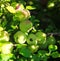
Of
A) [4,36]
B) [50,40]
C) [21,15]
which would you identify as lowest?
[50,40]

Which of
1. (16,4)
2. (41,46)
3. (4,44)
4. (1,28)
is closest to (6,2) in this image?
(16,4)

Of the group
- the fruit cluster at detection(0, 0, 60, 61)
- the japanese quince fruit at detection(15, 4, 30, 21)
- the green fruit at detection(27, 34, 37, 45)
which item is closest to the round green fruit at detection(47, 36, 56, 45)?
the fruit cluster at detection(0, 0, 60, 61)

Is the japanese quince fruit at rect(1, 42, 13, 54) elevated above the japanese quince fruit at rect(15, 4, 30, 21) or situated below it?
below

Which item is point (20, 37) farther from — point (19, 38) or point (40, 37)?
point (40, 37)

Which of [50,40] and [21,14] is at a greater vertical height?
[21,14]

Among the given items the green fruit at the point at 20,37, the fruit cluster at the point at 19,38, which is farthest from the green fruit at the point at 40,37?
the green fruit at the point at 20,37

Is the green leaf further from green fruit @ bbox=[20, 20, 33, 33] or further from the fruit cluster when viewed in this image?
green fruit @ bbox=[20, 20, 33, 33]

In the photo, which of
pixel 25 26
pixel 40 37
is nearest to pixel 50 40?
pixel 40 37

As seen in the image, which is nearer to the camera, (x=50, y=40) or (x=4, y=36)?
(x=4, y=36)

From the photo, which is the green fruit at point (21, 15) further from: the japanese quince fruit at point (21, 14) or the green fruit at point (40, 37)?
the green fruit at point (40, 37)

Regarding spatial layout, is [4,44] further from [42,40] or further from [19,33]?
[42,40]

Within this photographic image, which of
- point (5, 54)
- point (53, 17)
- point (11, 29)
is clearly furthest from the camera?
point (53, 17)
